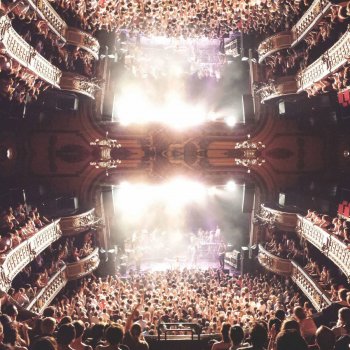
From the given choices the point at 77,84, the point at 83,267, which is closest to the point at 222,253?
the point at 83,267

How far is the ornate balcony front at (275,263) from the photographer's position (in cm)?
1461

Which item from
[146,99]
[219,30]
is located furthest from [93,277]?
[219,30]

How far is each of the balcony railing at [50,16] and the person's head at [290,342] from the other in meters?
11.5

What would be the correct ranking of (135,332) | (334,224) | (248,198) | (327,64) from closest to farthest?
(135,332) < (334,224) < (327,64) < (248,198)

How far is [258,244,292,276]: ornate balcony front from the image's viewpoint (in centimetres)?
1461

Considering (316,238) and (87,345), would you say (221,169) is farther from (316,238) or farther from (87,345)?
(87,345)

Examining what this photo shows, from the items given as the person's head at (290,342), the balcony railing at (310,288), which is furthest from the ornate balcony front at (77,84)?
the person's head at (290,342)

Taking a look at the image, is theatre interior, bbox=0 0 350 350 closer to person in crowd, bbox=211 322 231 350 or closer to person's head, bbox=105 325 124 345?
person in crowd, bbox=211 322 231 350

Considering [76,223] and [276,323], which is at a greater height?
[76,223]

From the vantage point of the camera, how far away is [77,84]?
15.2 metres

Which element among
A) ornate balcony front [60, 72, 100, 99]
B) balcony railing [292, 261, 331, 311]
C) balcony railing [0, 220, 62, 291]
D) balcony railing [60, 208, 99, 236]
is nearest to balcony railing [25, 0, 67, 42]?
ornate balcony front [60, 72, 100, 99]

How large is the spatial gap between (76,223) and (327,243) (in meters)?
8.74

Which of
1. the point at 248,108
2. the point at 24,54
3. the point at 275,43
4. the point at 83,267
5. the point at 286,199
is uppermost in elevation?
the point at 275,43

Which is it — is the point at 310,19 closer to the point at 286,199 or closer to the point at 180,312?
the point at 286,199
